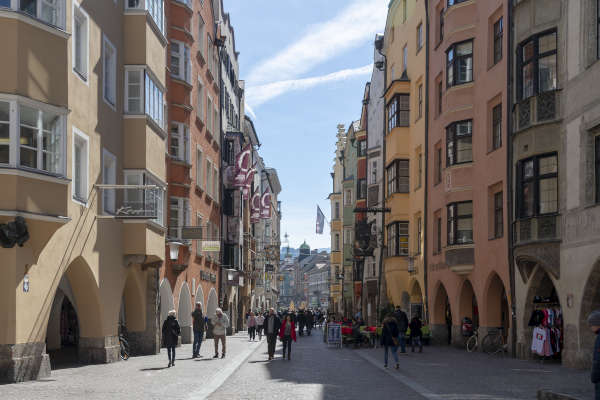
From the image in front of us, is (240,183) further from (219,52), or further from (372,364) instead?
(372,364)

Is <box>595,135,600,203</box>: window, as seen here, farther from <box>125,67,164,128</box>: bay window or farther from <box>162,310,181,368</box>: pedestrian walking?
<box>125,67,164,128</box>: bay window

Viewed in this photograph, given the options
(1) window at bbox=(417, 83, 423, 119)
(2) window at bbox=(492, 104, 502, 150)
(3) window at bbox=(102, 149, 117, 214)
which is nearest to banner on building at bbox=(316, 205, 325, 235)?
(1) window at bbox=(417, 83, 423, 119)

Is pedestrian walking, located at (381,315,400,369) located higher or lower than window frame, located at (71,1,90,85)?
lower

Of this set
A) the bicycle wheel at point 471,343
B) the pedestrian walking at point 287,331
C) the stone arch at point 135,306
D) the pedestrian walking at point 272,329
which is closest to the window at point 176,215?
the stone arch at point 135,306

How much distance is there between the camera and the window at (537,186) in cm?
2609

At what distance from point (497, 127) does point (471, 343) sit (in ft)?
26.9

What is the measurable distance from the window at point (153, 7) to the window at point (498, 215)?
13416mm

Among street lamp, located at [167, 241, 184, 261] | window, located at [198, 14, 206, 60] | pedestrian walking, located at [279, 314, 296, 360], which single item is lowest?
pedestrian walking, located at [279, 314, 296, 360]

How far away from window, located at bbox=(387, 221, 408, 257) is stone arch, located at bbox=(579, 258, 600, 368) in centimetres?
2172

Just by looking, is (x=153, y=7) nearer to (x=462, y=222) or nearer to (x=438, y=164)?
(x=462, y=222)

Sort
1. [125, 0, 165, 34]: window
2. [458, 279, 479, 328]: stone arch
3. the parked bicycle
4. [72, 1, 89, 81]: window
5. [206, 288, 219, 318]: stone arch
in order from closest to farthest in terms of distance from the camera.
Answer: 1. [72, 1, 89, 81]: window
2. the parked bicycle
3. [125, 0, 165, 34]: window
4. [458, 279, 479, 328]: stone arch
5. [206, 288, 219, 318]: stone arch

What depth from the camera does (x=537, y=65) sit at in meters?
26.8

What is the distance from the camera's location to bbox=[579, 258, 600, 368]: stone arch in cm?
2327

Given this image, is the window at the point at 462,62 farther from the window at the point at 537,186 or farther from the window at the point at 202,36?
the window at the point at 202,36
